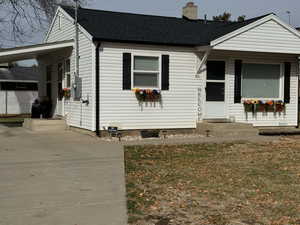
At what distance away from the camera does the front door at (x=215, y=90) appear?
46.8 ft

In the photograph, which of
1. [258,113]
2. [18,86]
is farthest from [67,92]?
[18,86]

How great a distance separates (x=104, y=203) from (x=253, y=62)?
10.6 meters

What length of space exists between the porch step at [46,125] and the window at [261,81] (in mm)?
6615

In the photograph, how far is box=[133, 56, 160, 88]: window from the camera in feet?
42.9

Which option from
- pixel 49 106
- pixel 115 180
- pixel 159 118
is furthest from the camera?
pixel 49 106

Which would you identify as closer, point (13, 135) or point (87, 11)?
point (13, 135)

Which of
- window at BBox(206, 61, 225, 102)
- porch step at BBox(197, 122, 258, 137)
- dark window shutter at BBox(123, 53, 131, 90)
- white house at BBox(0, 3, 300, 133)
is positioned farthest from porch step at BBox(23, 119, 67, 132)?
window at BBox(206, 61, 225, 102)

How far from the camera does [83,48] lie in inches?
530

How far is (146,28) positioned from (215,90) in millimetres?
3233

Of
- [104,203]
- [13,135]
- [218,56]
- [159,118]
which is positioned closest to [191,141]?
[159,118]

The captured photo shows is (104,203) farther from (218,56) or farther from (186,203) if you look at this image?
(218,56)

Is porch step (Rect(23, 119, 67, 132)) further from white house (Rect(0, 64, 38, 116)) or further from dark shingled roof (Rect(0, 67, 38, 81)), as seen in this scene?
dark shingled roof (Rect(0, 67, 38, 81))

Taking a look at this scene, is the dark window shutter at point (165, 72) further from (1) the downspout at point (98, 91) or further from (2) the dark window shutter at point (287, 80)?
(2) the dark window shutter at point (287, 80)

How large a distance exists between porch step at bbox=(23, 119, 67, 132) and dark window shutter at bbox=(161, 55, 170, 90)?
13.4 feet
